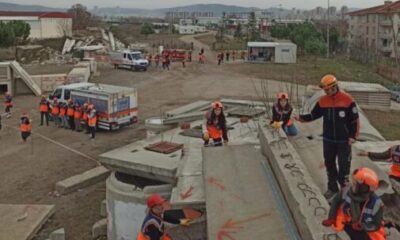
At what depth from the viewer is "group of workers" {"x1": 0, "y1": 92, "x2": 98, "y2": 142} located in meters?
20.3

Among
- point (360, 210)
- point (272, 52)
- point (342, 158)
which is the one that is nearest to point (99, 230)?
point (342, 158)

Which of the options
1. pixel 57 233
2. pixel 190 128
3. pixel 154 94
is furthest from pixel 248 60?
pixel 57 233

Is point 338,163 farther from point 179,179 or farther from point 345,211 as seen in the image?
point 179,179

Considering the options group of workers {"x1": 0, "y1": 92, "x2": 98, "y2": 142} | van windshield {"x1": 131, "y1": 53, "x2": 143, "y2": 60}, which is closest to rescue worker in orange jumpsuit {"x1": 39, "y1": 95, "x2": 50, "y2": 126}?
group of workers {"x1": 0, "y1": 92, "x2": 98, "y2": 142}

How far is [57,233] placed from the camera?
1038 centimetres

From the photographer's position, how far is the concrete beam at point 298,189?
18.4 feet

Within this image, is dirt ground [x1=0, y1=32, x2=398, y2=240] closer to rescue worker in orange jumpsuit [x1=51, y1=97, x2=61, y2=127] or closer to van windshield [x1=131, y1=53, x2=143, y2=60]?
rescue worker in orange jumpsuit [x1=51, y1=97, x2=61, y2=127]

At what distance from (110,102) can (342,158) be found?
1498cm

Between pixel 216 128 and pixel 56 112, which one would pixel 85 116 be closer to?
pixel 56 112

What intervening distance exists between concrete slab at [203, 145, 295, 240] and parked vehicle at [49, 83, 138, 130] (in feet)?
40.9

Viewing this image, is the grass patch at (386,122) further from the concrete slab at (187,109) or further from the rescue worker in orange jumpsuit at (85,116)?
the rescue worker in orange jumpsuit at (85,116)

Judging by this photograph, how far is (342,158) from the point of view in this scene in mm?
7000

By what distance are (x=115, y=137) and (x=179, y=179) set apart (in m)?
12.2

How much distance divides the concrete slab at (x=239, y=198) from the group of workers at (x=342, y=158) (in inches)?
31.9
